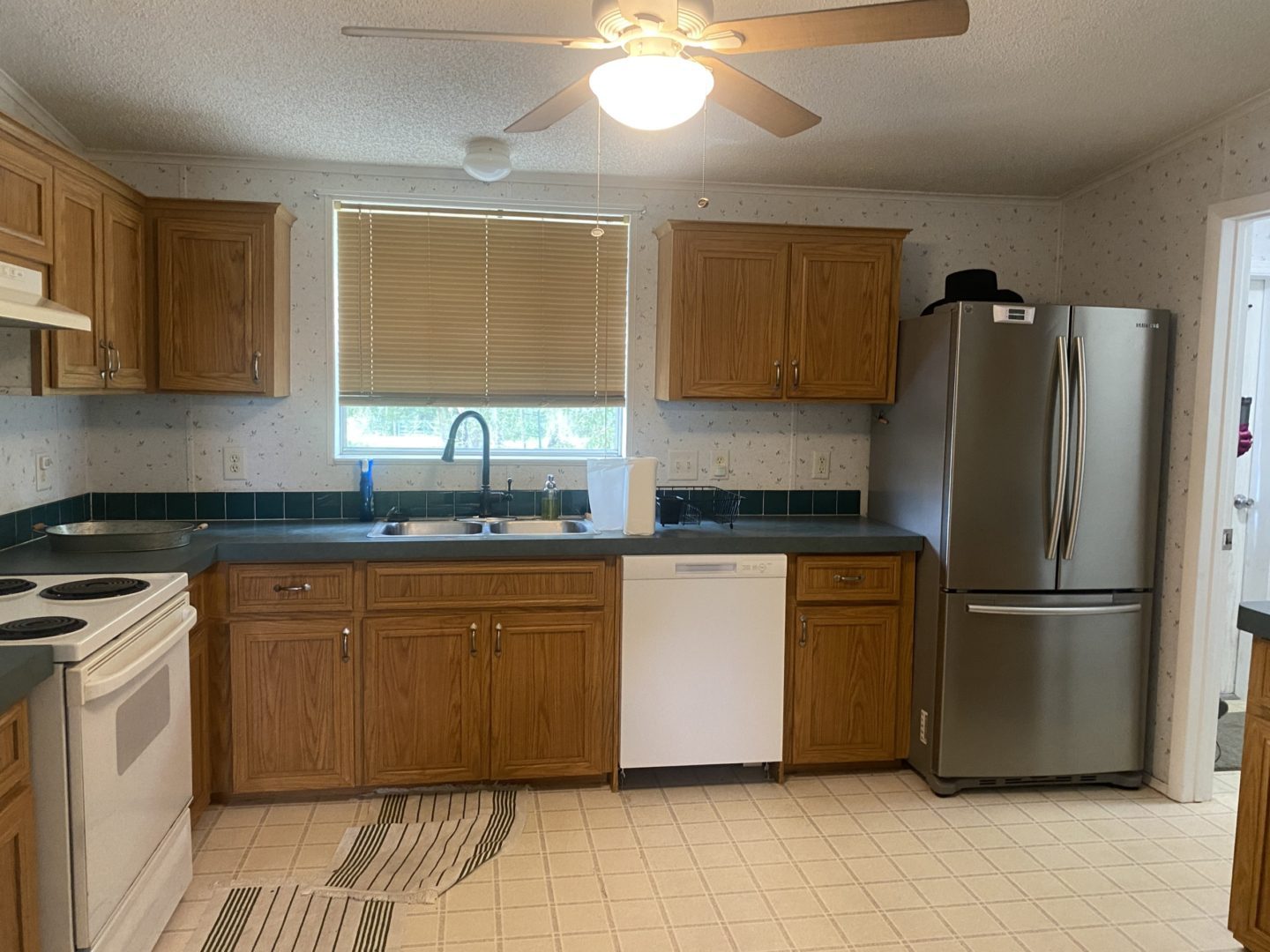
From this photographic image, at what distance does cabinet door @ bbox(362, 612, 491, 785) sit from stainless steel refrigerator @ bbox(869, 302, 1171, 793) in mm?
1664

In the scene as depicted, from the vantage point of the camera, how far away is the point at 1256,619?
221 centimetres

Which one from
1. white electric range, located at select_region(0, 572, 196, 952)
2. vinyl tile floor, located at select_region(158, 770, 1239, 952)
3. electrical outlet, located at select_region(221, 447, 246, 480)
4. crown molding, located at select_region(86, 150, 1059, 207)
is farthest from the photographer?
electrical outlet, located at select_region(221, 447, 246, 480)

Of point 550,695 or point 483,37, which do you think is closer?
point 483,37

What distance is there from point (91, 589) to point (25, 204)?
40.3 inches

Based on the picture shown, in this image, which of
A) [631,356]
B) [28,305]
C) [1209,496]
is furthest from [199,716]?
[1209,496]

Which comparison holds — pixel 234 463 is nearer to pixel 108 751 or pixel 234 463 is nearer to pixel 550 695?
pixel 550 695

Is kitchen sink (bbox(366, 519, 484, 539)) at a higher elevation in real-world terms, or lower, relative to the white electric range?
higher

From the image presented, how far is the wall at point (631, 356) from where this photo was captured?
11.3 feet

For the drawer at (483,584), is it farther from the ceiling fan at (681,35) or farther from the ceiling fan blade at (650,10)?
the ceiling fan blade at (650,10)

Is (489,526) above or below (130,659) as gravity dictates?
above

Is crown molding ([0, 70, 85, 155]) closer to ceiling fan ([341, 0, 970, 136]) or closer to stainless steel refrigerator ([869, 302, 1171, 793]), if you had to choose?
ceiling fan ([341, 0, 970, 136])

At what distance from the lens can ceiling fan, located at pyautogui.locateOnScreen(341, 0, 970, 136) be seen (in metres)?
1.56

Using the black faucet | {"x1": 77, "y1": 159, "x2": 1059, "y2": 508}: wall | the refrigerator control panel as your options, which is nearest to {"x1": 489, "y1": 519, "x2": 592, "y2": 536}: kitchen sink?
the black faucet

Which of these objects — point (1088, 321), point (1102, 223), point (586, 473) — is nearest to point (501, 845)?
point (586, 473)
